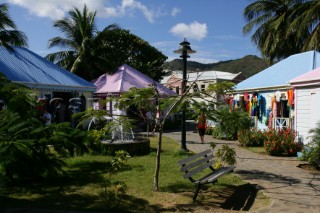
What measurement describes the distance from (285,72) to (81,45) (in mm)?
16603

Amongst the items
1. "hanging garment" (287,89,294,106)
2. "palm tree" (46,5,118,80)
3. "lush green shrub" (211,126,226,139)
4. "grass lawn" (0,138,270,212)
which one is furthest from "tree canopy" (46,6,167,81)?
"grass lawn" (0,138,270,212)

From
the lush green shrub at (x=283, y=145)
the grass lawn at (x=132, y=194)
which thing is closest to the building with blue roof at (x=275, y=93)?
the lush green shrub at (x=283, y=145)

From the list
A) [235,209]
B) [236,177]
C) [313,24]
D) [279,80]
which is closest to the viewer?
[235,209]

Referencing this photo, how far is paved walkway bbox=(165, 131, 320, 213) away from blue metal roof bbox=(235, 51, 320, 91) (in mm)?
5215

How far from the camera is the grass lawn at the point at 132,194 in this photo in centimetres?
640

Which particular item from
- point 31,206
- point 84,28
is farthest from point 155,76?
point 31,206

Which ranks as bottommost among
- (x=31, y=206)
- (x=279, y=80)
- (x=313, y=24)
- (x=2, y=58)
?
(x=31, y=206)

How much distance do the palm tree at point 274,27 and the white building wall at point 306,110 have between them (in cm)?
1795

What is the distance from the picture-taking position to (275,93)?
659 inches

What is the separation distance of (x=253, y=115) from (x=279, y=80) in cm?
250

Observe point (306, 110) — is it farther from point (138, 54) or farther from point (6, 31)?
point (138, 54)

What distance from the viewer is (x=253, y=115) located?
18750 millimetres

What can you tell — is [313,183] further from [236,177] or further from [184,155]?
[184,155]

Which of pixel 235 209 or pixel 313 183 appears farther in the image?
pixel 313 183
